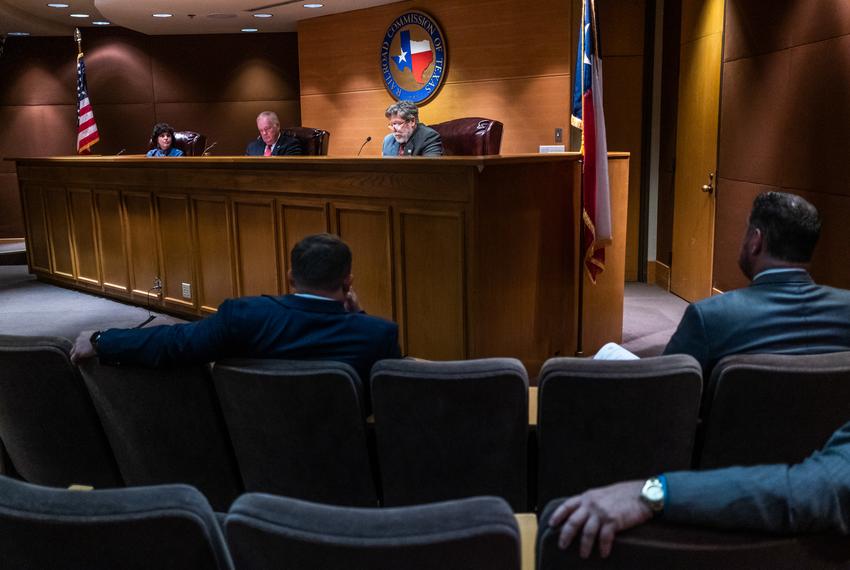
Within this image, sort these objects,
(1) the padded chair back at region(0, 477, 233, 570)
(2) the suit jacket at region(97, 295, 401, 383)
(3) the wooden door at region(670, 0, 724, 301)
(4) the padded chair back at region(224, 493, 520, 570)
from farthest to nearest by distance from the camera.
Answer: (3) the wooden door at region(670, 0, 724, 301), (2) the suit jacket at region(97, 295, 401, 383), (1) the padded chair back at region(0, 477, 233, 570), (4) the padded chair back at region(224, 493, 520, 570)

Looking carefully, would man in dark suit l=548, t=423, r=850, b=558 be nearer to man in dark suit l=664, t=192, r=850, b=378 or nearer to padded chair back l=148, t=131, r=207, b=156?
man in dark suit l=664, t=192, r=850, b=378

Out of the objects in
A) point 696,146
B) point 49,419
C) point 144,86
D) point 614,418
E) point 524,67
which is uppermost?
point 144,86

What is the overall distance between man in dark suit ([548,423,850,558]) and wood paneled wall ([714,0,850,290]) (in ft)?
10.6

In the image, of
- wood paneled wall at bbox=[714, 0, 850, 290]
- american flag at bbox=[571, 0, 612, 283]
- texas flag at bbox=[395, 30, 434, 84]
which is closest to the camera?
wood paneled wall at bbox=[714, 0, 850, 290]

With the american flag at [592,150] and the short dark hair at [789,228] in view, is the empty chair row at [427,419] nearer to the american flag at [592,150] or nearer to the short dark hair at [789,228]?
the short dark hair at [789,228]

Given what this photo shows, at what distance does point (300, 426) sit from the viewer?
75.3 inches

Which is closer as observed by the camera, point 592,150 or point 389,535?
point 389,535

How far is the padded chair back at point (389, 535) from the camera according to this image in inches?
37.7

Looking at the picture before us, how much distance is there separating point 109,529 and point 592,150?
3475 millimetres

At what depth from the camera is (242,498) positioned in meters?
1.05

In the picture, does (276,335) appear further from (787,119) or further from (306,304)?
(787,119)

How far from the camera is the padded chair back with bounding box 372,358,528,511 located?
181 centimetres

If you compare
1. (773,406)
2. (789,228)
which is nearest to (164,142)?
(789,228)

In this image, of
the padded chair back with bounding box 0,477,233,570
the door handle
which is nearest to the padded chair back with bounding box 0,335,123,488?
the padded chair back with bounding box 0,477,233,570
